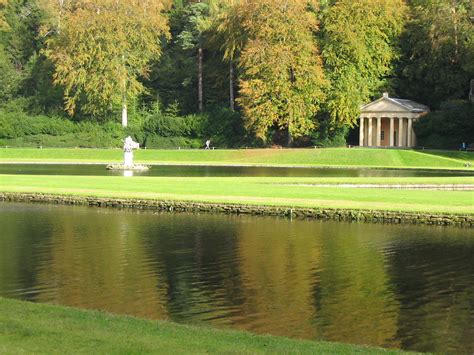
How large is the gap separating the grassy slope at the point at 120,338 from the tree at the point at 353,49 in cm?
6662

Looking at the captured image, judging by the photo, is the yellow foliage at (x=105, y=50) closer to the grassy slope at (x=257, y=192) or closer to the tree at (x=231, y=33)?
the tree at (x=231, y=33)

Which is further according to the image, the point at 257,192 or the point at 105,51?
the point at 105,51

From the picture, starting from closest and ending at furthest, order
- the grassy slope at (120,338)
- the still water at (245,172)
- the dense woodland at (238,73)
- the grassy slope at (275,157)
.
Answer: the grassy slope at (120,338), the still water at (245,172), the grassy slope at (275,157), the dense woodland at (238,73)

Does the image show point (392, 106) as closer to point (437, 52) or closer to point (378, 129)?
point (378, 129)

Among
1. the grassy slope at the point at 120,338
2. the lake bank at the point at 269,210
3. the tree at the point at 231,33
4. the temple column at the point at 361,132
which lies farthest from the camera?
the temple column at the point at 361,132

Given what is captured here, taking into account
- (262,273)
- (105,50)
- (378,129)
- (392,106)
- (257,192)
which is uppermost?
(105,50)

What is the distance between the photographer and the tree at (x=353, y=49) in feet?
253

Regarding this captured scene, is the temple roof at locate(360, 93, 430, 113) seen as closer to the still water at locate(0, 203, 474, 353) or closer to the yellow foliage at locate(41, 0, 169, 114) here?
the yellow foliage at locate(41, 0, 169, 114)

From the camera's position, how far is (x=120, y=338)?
10.8 meters

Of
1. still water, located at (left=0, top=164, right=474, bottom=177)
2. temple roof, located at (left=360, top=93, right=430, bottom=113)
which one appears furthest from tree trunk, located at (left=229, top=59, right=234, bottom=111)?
still water, located at (left=0, top=164, right=474, bottom=177)

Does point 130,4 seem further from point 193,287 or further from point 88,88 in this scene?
point 193,287

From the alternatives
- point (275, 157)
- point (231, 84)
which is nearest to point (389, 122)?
point (231, 84)

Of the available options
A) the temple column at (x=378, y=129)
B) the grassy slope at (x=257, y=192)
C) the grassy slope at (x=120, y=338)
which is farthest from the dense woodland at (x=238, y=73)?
the grassy slope at (x=120, y=338)

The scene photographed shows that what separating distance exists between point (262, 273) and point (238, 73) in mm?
68983
